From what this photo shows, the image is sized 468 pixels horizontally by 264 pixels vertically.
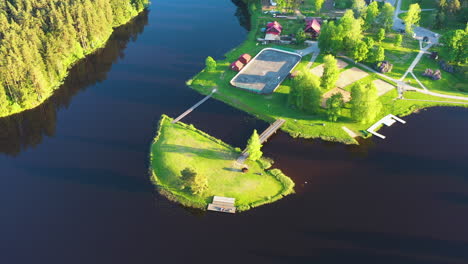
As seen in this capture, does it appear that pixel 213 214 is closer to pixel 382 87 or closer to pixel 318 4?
pixel 382 87

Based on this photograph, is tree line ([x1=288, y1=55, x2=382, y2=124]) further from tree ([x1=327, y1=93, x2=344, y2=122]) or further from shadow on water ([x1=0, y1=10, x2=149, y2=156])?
shadow on water ([x1=0, y1=10, x2=149, y2=156])

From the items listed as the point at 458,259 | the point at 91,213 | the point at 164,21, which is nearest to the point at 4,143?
the point at 91,213

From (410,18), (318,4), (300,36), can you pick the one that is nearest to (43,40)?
(300,36)

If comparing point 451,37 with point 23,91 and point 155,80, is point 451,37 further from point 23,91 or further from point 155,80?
point 23,91

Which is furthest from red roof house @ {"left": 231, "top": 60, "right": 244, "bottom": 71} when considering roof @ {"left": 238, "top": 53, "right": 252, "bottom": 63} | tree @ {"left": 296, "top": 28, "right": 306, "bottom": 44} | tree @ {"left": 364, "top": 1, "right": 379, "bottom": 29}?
tree @ {"left": 364, "top": 1, "right": 379, "bottom": 29}

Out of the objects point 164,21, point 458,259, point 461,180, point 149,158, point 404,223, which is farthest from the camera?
point 164,21
